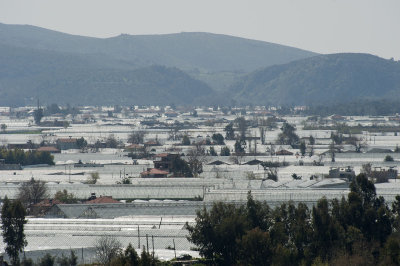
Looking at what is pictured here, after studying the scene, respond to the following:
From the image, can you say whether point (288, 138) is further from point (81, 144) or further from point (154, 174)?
point (154, 174)

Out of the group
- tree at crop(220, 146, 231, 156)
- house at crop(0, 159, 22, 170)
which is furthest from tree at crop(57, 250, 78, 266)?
tree at crop(220, 146, 231, 156)

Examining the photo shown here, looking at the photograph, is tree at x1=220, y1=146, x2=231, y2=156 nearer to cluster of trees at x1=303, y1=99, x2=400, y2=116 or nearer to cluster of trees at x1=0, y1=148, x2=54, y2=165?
cluster of trees at x1=0, y1=148, x2=54, y2=165

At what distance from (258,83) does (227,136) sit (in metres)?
106

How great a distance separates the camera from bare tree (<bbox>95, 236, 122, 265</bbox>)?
57.3 ft

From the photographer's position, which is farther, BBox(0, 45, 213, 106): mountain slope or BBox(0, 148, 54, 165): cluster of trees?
BBox(0, 45, 213, 106): mountain slope

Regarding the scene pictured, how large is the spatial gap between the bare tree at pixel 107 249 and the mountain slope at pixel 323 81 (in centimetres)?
13259

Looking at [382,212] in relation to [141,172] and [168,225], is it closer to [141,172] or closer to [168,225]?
[168,225]

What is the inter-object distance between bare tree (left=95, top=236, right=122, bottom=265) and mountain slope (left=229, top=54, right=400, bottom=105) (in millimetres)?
132589

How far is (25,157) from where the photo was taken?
44.0 meters

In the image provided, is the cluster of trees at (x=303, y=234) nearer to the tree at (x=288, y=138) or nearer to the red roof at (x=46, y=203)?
the red roof at (x=46, y=203)

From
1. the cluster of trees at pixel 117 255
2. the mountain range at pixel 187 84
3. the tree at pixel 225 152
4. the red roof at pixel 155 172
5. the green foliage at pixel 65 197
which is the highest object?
the mountain range at pixel 187 84

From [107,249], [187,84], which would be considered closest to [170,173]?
[107,249]

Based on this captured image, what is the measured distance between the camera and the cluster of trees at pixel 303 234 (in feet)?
54.3

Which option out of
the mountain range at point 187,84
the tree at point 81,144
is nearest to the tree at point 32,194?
the tree at point 81,144
